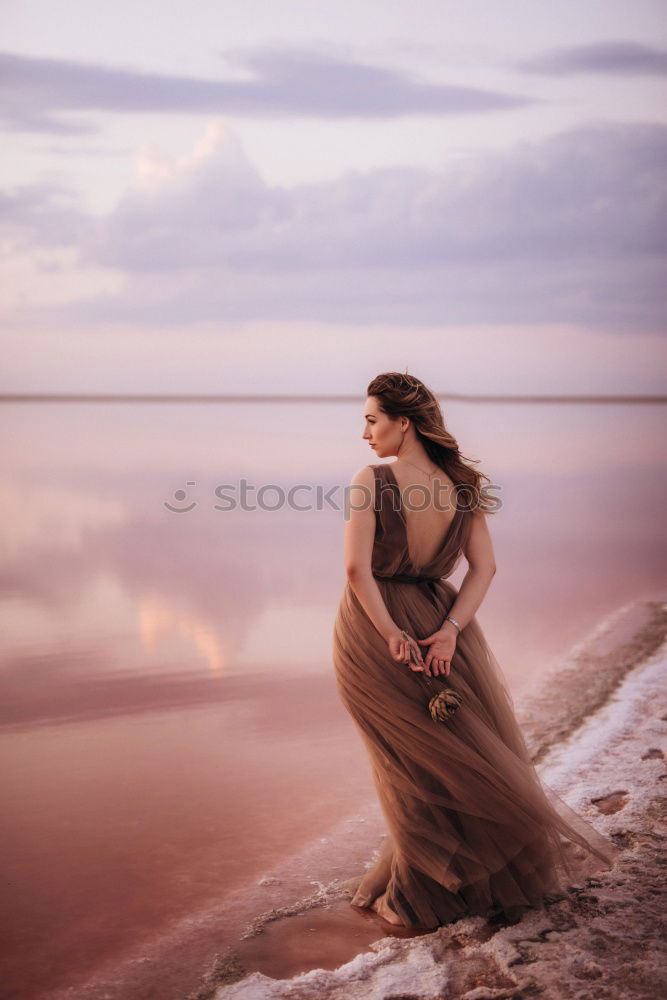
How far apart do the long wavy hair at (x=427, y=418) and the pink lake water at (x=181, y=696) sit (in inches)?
54.6

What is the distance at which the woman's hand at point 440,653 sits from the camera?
305cm

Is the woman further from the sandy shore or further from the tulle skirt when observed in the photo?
the sandy shore

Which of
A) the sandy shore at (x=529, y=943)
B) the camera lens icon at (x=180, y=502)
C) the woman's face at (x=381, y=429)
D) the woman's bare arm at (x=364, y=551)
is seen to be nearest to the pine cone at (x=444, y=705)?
the woman's bare arm at (x=364, y=551)

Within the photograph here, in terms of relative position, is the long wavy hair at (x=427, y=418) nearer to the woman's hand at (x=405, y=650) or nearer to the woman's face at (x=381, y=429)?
the woman's face at (x=381, y=429)

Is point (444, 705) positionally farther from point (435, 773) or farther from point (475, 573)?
point (475, 573)

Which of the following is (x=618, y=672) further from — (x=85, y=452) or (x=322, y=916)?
(x=85, y=452)

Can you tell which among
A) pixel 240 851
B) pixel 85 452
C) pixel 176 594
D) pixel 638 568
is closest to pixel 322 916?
pixel 240 851

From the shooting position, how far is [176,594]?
25.1 ft

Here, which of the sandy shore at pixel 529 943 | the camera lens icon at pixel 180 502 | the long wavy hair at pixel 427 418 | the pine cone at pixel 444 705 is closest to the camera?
the sandy shore at pixel 529 943

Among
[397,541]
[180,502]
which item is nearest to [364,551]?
[397,541]

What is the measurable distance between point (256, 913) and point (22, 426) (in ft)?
104

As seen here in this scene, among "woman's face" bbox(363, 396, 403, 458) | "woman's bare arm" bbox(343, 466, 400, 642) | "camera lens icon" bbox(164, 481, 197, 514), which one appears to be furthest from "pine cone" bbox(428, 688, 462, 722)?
"camera lens icon" bbox(164, 481, 197, 514)

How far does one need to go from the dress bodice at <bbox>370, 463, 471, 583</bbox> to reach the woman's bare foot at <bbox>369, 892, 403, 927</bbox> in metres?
0.98

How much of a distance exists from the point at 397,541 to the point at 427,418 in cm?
40
